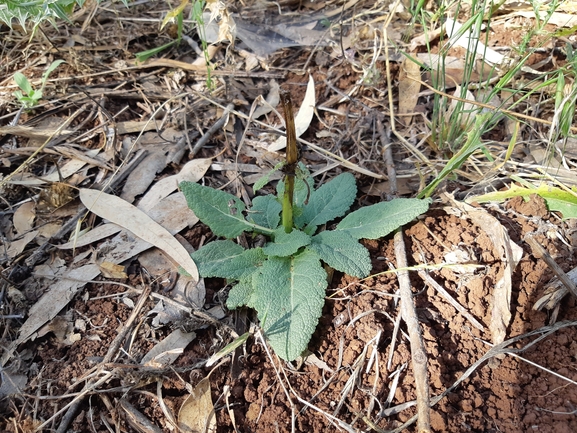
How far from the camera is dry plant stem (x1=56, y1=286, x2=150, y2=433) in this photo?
1.18 m

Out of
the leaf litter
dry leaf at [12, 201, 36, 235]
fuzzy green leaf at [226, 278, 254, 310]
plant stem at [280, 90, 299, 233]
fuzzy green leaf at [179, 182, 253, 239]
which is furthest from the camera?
dry leaf at [12, 201, 36, 235]

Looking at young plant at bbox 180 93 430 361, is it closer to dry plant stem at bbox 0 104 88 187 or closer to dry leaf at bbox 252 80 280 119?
dry leaf at bbox 252 80 280 119

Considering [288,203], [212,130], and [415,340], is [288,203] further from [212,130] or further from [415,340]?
[212,130]

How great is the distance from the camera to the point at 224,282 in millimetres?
1450

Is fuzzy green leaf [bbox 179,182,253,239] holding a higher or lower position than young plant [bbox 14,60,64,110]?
lower

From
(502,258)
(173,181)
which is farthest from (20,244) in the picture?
(502,258)

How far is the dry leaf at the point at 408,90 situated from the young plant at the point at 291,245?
0.53m

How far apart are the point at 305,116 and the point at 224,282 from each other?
80cm

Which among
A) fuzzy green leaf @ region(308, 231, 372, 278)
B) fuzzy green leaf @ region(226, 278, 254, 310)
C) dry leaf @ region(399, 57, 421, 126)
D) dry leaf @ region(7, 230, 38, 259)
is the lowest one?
dry leaf @ region(7, 230, 38, 259)

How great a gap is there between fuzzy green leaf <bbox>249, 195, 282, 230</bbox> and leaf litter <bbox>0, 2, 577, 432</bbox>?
129 mm

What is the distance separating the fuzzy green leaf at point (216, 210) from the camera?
4.75 feet

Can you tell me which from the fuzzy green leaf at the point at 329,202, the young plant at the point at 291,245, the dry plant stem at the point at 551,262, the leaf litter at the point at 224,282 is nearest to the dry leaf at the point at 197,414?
the leaf litter at the point at 224,282

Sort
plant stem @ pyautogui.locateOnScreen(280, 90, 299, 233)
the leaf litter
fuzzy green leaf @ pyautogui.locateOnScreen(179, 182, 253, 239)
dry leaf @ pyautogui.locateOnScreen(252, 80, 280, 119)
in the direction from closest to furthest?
plant stem @ pyautogui.locateOnScreen(280, 90, 299, 233) → the leaf litter → fuzzy green leaf @ pyautogui.locateOnScreen(179, 182, 253, 239) → dry leaf @ pyautogui.locateOnScreen(252, 80, 280, 119)

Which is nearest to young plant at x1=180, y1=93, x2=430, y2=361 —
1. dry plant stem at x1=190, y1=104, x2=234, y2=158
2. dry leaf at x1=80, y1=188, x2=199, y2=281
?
dry leaf at x1=80, y1=188, x2=199, y2=281
